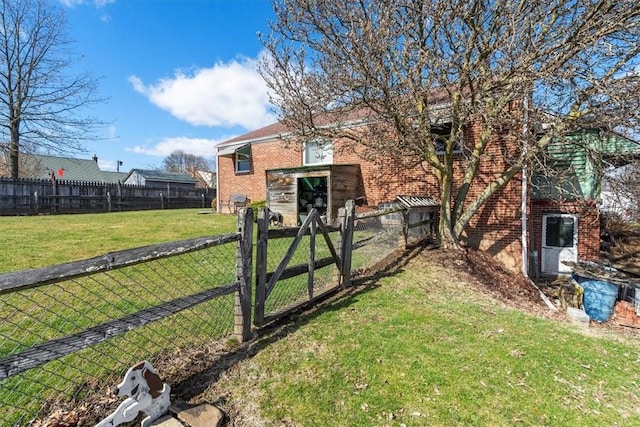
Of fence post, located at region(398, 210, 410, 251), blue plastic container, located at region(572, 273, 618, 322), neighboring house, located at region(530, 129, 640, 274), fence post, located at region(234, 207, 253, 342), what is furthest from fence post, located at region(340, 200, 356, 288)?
neighboring house, located at region(530, 129, 640, 274)

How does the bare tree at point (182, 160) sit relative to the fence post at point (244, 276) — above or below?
above

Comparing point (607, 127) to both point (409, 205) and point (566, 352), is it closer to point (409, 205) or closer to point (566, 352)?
point (409, 205)

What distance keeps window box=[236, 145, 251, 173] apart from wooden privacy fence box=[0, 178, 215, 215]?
28.4 feet

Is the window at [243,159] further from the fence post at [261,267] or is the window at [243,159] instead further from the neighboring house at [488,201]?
the fence post at [261,267]

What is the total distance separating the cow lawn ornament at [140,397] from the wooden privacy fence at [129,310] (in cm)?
28

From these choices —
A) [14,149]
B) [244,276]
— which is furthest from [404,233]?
[14,149]

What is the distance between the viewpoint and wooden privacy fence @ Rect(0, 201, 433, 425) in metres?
2.12

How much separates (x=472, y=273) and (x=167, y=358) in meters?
6.45

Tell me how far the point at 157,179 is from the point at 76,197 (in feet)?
66.4

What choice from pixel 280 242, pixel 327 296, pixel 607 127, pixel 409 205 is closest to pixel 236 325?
pixel 327 296

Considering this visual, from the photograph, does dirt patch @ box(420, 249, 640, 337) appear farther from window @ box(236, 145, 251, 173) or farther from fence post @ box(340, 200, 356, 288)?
window @ box(236, 145, 251, 173)

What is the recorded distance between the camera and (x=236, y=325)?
11.6ft

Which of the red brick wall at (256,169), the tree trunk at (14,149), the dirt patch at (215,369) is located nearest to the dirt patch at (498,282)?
the dirt patch at (215,369)

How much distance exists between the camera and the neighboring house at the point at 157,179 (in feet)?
122
